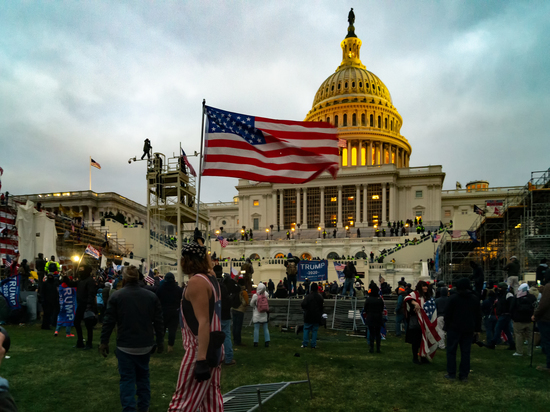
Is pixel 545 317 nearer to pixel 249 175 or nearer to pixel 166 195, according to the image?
pixel 249 175

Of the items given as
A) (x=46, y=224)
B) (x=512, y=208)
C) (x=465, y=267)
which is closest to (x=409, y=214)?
(x=465, y=267)

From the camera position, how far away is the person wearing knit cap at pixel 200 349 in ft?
13.4

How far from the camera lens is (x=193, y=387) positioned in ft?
13.8

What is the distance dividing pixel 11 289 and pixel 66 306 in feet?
9.22

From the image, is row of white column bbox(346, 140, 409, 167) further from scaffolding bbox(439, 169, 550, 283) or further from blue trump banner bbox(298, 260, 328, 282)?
blue trump banner bbox(298, 260, 328, 282)

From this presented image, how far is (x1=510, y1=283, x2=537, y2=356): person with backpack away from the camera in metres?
11.1

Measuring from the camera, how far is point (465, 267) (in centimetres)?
4397

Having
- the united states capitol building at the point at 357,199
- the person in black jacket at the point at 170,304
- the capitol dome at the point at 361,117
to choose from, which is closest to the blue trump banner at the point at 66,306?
the person in black jacket at the point at 170,304

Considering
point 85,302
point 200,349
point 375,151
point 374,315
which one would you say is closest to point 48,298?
point 85,302

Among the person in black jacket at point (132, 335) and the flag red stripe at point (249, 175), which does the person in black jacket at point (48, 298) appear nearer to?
the flag red stripe at point (249, 175)

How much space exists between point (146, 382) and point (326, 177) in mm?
71202

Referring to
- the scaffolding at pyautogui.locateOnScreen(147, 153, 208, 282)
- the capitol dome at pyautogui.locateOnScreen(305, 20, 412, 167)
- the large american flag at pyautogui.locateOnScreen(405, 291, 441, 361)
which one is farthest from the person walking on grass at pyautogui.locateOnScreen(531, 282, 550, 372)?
the capitol dome at pyautogui.locateOnScreen(305, 20, 412, 167)

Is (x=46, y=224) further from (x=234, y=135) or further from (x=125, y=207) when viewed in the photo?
(x=125, y=207)

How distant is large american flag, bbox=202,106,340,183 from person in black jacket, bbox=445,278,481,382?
156 inches
